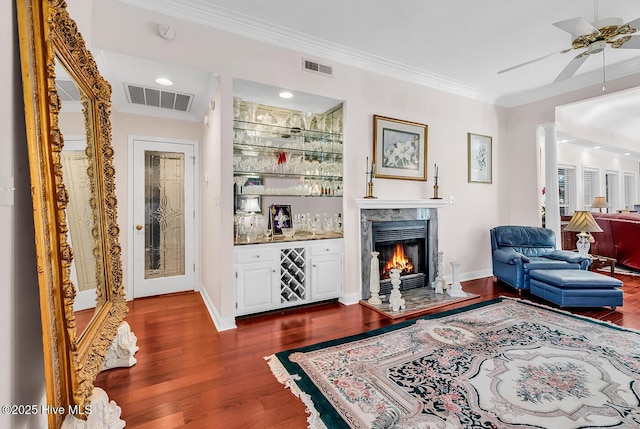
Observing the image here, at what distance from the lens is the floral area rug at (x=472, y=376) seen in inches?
68.2

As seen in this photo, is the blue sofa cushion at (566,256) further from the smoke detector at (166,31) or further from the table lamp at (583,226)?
the smoke detector at (166,31)

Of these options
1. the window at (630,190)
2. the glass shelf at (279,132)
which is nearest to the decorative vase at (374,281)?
the glass shelf at (279,132)

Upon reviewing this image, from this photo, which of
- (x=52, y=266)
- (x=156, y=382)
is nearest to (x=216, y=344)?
(x=156, y=382)

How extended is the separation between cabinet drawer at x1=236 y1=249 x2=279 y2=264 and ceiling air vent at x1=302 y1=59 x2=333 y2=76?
7.32 ft

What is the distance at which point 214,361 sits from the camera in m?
2.41

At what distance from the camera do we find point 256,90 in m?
3.39

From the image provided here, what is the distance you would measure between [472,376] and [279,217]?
8.80 ft

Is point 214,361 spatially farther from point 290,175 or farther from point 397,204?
point 397,204

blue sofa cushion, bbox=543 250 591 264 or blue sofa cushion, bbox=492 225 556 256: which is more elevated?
blue sofa cushion, bbox=492 225 556 256

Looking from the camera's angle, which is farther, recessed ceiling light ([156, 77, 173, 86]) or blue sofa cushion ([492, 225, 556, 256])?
blue sofa cushion ([492, 225, 556, 256])

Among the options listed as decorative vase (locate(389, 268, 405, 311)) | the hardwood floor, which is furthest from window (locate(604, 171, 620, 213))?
decorative vase (locate(389, 268, 405, 311))

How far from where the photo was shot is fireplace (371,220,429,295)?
4.10 metres

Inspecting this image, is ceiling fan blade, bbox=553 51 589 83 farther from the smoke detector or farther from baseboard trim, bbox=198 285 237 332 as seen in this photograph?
baseboard trim, bbox=198 285 237 332

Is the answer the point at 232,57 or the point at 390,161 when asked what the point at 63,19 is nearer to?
the point at 232,57
